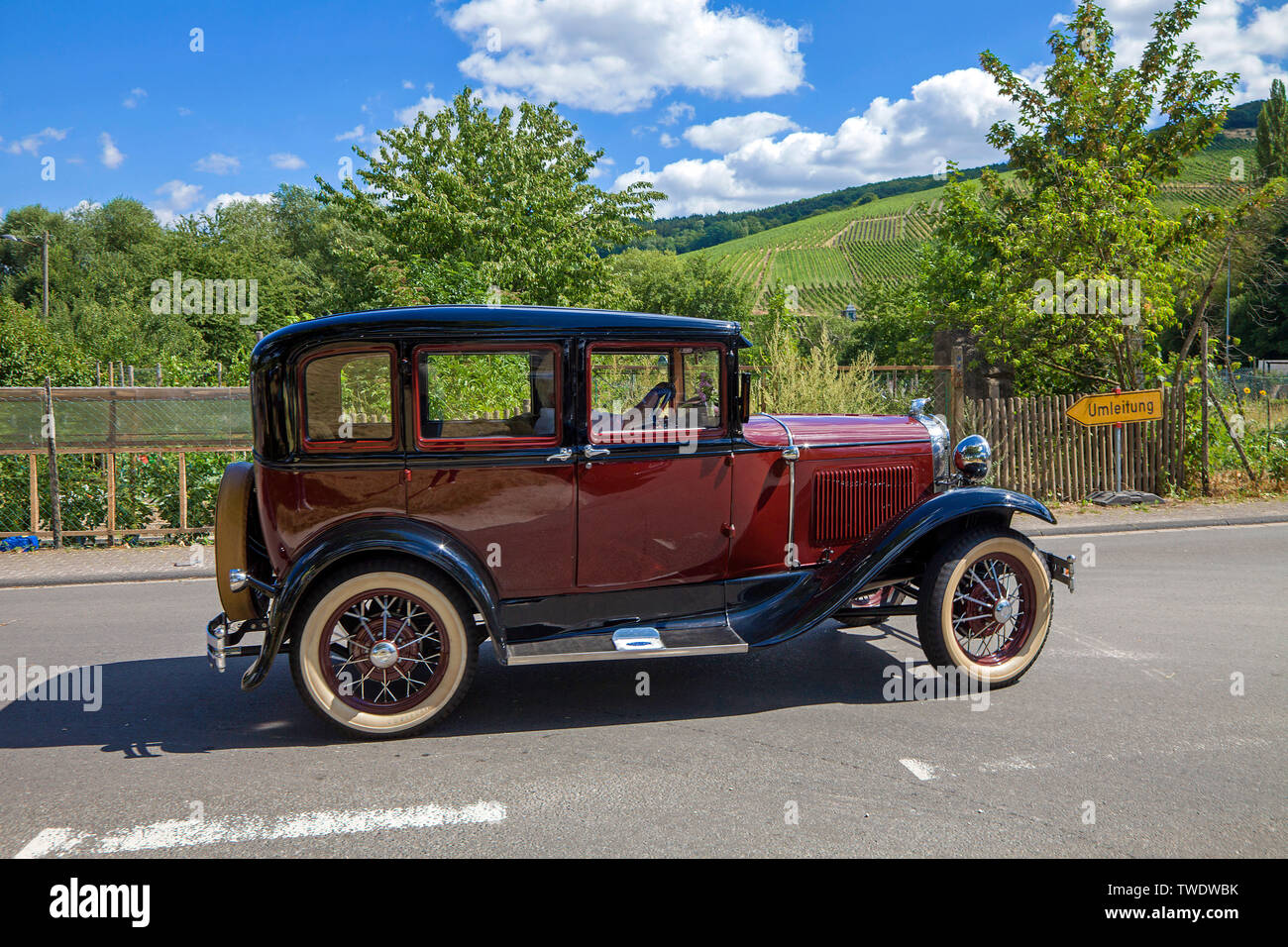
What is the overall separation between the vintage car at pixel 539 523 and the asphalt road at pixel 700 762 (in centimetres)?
39

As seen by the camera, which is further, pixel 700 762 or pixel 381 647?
pixel 381 647

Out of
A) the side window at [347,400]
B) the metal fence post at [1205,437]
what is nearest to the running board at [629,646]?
the side window at [347,400]

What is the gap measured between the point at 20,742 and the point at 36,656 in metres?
1.82

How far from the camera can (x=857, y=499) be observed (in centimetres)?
513

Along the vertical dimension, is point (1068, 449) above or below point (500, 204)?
below

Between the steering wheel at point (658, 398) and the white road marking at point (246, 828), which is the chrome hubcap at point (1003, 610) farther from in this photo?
the white road marking at point (246, 828)

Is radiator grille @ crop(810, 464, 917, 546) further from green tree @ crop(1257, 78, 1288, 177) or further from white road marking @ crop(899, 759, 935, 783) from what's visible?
green tree @ crop(1257, 78, 1288, 177)

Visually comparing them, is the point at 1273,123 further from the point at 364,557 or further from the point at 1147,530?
the point at 364,557

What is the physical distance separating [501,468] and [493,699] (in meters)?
1.31

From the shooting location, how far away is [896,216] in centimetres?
7825

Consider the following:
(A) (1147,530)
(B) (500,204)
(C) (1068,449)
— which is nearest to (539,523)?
(A) (1147,530)

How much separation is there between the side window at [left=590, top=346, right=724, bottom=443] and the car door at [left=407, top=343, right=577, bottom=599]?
35 centimetres
